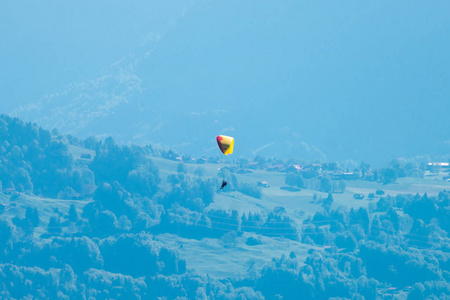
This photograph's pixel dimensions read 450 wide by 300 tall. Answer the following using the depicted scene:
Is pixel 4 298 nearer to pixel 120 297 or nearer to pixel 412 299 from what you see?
pixel 120 297

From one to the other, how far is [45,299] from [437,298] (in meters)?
57.9

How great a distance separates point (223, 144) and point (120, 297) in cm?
8712

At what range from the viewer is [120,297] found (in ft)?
651

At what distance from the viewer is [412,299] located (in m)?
199

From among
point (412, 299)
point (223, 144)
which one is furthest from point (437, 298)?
point (223, 144)

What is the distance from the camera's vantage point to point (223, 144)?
115500mm

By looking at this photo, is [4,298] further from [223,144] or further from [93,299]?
[223,144]

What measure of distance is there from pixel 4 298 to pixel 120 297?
17.2 metres

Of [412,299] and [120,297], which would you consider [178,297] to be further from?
[412,299]

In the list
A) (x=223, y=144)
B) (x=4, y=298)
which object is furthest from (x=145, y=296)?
(x=223, y=144)

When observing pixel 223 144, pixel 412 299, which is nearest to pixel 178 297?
pixel 412 299

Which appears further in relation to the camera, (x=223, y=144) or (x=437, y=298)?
(x=437, y=298)

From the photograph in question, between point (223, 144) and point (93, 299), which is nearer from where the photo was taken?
point (223, 144)

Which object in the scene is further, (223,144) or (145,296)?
(145,296)
